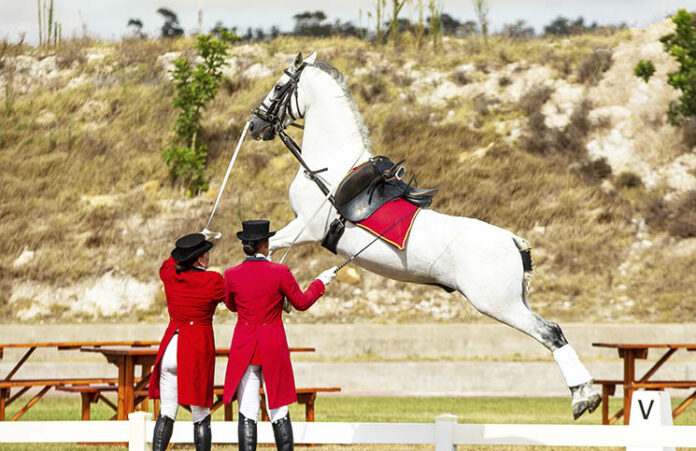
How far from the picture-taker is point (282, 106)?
8.10m

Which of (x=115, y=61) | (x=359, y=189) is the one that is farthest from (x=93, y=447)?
(x=115, y=61)

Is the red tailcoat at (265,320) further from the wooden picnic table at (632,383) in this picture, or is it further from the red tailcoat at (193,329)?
the wooden picnic table at (632,383)

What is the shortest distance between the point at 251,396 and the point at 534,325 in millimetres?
1983

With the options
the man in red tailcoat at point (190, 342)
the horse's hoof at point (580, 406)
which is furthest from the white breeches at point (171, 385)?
the horse's hoof at point (580, 406)

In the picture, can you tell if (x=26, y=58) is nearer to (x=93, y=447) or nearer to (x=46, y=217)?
(x=46, y=217)

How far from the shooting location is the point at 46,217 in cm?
2522

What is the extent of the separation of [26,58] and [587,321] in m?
19.1

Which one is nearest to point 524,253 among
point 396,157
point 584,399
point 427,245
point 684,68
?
point 427,245

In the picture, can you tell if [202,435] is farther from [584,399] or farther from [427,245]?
[584,399]

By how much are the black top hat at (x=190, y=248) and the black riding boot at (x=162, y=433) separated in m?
1.14

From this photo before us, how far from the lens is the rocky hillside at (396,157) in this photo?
2280cm

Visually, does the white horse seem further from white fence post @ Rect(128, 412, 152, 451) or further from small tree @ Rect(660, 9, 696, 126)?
small tree @ Rect(660, 9, 696, 126)

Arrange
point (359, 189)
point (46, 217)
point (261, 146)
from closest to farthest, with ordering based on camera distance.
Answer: point (359, 189), point (46, 217), point (261, 146)

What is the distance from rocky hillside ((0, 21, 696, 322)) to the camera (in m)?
22.8
